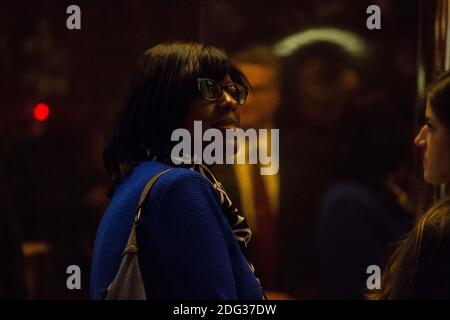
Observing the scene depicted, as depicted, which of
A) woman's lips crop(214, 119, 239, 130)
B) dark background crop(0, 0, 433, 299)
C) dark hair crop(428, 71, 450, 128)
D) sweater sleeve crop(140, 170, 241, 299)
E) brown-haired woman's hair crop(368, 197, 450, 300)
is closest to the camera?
sweater sleeve crop(140, 170, 241, 299)

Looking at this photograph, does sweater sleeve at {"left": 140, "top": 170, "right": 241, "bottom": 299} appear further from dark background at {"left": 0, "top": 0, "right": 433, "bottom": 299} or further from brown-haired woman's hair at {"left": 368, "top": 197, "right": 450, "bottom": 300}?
dark background at {"left": 0, "top": 0, "right": 433, "bottom": 299}

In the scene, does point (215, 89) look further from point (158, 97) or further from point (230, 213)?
point (230, 213)

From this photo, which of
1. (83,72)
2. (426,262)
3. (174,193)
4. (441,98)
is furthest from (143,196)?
(83,72)

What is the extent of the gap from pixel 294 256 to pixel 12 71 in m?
1.64

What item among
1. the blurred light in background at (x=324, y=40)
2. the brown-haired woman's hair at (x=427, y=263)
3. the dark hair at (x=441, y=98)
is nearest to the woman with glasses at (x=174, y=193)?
the brown-haired woman's hair at (x=427, y=263)

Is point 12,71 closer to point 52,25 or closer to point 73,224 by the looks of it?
point 52,25

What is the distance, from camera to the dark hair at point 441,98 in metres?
1.83

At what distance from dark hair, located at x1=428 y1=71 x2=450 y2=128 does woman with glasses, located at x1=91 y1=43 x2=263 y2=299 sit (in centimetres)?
56

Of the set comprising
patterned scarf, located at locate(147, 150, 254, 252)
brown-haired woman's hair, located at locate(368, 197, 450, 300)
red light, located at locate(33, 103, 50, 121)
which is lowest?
brown-haired woman's hair, located at locate(368, 197, 450, 300)

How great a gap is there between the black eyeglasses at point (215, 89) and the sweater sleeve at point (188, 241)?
0.89 feet

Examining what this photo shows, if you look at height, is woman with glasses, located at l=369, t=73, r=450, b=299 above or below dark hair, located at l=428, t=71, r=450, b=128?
below

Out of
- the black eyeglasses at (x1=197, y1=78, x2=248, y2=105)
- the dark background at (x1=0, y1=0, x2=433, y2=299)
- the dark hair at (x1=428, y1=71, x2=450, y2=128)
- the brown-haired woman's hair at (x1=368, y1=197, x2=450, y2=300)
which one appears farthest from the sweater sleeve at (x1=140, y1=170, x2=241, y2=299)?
the dark background at (x1=0, y1=0, x2=433, y2=299)

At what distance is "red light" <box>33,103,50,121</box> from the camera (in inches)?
123
